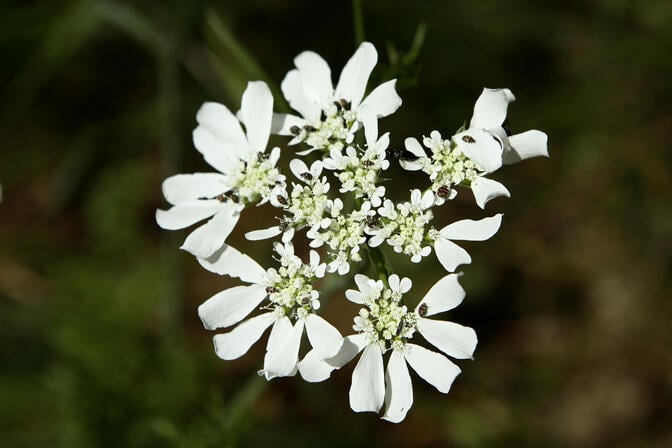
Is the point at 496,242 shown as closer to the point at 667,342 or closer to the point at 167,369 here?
the point at 667,342

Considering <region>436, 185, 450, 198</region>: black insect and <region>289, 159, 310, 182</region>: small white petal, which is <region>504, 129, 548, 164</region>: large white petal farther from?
<region>289, 159, 310, 182</region>: small white petal

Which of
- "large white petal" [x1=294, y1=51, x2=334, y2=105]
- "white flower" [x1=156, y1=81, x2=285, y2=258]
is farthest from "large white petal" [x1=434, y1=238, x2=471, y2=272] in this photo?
"large white petal" [x1=294, y1=51, x2=334, y2=105]

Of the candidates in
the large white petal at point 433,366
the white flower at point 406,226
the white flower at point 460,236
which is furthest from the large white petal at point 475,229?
the large white petal at point 433,366

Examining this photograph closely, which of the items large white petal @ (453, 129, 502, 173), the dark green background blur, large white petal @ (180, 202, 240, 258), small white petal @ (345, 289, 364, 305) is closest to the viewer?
large white petal @ (453, 129, 502, 173)

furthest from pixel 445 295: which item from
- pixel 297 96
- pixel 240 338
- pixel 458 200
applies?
pixel 458 200

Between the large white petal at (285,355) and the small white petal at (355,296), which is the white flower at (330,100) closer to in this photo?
the small white petal at (355,296)
